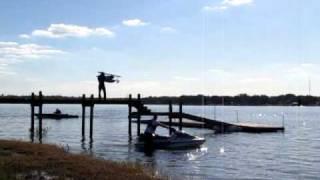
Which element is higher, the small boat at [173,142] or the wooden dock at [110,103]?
the wooden dock at [110,103]

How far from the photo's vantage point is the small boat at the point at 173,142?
46688 mm

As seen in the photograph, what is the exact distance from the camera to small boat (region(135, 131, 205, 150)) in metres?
46.7

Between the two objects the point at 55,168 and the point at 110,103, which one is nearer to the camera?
the point at 55,168

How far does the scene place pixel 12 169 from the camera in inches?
844

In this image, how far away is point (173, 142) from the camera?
4756cm

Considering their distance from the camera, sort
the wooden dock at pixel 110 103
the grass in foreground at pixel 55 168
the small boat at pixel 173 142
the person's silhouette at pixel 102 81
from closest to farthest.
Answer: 1. the grass in foreground at pixel 55 168
2. the small boat at pixel 173 142
3. the person's silhouette at pixel 102 81
4. the wooden dock at pixel 110 103

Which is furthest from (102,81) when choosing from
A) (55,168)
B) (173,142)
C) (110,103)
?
(55,168)

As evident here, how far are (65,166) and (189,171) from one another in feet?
35.6

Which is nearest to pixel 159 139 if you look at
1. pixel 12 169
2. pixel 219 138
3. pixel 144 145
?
pixel 144 145

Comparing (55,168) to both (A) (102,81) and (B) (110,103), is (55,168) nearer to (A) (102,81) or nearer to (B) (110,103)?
(A) (102,81)

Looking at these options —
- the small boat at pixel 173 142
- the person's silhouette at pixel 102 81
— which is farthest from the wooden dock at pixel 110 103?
the small boat at pixel 173 142

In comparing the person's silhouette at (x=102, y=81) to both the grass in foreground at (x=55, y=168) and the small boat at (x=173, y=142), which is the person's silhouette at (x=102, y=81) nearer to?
the small boat at (x=173, y=142)

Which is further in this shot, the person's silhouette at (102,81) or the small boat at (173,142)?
the person's silhouette at (102,81)

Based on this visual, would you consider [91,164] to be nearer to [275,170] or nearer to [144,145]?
[275,170]
